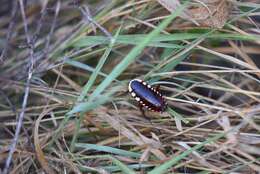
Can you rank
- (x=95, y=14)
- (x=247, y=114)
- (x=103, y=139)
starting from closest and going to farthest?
(x=247, y=114) → (x=103, y=139) → (x=95, y=14)

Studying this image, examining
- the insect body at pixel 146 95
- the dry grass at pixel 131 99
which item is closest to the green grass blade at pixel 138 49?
the dry grass at pixel 131 99

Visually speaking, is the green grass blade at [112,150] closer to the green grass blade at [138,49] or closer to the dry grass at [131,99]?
the dry grass at [131,99]

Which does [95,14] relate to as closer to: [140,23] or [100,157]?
[140,23]

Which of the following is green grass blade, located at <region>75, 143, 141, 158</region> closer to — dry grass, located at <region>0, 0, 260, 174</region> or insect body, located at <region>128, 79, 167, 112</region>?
dry grass, located at <region>0, 0, 260, 174</region>

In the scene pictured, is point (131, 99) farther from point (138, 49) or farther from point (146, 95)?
point (138, 49)

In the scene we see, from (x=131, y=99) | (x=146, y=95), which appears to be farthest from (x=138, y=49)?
(x=131, y=99)

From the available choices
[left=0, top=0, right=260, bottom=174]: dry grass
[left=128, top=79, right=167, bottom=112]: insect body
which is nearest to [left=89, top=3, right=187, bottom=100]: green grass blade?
[left=0, top=0, right=260, bottom=174]: dry grass

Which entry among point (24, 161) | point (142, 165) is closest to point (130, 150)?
point (142, 165)
